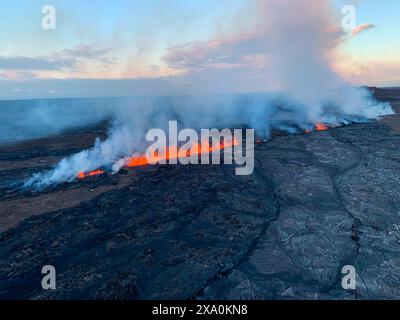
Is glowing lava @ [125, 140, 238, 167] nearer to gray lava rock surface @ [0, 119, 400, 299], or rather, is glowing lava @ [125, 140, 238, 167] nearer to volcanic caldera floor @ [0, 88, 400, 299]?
volcanic caldera floor @ [0, 88, 400, 299]

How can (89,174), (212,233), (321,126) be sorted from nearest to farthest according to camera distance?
1. (212,233)
2. (89,174)
3. (321,126)

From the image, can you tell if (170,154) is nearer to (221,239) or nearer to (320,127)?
(221,239)

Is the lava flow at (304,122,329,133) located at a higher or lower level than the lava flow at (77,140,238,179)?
higher

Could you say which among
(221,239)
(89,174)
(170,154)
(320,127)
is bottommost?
(221,239)

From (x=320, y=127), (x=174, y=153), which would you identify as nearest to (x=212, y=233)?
(x=174, y=153)

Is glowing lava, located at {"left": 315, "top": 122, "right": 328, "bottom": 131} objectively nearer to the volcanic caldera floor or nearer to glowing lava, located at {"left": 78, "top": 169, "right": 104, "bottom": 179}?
the volcanic caldera floor

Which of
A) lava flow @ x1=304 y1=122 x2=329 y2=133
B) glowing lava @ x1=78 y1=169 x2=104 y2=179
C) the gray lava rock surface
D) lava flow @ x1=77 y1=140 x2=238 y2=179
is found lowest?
the gray lava rock surface

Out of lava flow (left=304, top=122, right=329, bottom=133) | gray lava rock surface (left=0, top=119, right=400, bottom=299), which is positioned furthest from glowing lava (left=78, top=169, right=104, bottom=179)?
lava flow (left=304, top=122, right=329, bottom=133)

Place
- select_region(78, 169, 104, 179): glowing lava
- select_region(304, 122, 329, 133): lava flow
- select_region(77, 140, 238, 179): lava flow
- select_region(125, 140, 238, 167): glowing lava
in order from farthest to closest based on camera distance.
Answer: select_region(304, 122, 329, 133): lava flow < select_region(125, 140, 238, 167): glowing lava < select_region(77, 140, 238, 179): lava flow < select_region(78, 169, 104, 179): glowing lava

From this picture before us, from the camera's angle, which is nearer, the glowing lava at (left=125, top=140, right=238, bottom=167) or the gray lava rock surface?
the gray lava rock surface

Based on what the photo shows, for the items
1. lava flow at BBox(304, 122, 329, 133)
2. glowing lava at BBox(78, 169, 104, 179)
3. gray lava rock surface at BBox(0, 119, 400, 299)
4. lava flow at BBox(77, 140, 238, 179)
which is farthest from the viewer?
lava flow at BBox(304, 122, 329, 133)

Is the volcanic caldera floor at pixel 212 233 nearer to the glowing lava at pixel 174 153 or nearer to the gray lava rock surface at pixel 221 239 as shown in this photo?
the gray lava rock surface at pixel 221 239
